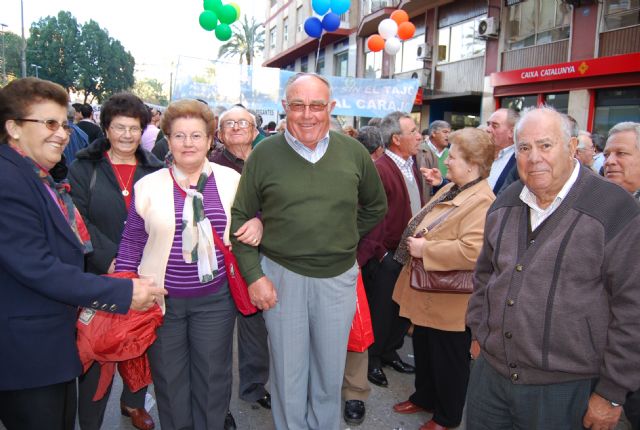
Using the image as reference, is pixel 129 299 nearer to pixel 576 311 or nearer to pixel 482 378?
pixel 482 378

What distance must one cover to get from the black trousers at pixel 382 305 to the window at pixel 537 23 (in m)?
12.7

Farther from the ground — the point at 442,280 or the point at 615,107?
the point at 615,107

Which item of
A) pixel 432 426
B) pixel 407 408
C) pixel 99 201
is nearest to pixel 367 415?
pixel 407 408

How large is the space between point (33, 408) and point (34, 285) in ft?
1.74

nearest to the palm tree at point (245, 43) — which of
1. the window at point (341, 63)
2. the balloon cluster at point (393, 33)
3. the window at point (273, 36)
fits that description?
the window at point (273, 36)

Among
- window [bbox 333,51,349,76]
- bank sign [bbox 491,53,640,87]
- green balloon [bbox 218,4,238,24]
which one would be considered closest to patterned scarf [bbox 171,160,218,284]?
green balloon [bbox 218,4,238,24]

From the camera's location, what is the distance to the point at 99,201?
3020 mm

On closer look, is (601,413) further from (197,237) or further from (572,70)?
(572,70)

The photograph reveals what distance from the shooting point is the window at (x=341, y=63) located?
25977mm

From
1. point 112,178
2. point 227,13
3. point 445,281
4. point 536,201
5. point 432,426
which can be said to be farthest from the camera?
point 227,13

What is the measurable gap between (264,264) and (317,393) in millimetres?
818

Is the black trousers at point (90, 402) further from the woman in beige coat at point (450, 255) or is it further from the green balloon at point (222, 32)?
the green balloon at point (222, 32)

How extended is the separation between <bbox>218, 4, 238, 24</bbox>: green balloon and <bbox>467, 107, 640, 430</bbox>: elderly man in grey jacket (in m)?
10.7

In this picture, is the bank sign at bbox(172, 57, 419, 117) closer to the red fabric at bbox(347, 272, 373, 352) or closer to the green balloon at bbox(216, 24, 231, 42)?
the green balloon at bbox(216, 24, 231, 42)
